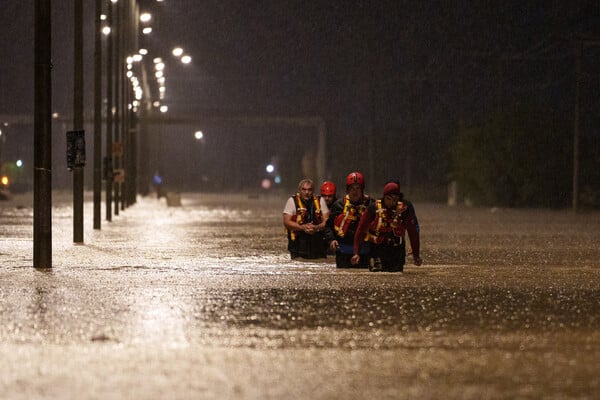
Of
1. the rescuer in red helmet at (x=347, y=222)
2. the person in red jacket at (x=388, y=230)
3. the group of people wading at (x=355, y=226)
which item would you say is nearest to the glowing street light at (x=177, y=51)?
the group of people wading at (x=355, y=226)

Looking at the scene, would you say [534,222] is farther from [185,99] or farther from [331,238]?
[185,99]

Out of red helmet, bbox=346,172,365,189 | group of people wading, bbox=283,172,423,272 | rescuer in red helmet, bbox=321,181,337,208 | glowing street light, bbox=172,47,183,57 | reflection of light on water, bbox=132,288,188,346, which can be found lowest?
reflection of light on water, bbox=132,288,188,346

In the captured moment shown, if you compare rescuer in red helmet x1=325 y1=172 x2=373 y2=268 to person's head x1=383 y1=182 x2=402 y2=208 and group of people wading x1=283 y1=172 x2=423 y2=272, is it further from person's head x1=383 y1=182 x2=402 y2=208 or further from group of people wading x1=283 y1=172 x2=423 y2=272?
person's head x1=383 y1=182 x2=402 y2=208

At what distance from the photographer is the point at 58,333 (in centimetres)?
Result: 1329

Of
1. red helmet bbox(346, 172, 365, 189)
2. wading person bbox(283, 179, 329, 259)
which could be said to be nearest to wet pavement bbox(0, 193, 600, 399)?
wading person bbox(283, 179, 329, 259)

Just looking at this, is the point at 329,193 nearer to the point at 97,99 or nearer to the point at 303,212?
the point at 303,212

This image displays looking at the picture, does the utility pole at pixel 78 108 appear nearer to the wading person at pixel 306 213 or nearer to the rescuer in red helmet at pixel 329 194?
the wading person at pixel 306 213

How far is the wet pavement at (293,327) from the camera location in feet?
33.5

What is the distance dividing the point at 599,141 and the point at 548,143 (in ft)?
11.5

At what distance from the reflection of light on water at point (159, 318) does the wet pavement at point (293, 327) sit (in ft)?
0.07

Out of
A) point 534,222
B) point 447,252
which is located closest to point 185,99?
point 534,222

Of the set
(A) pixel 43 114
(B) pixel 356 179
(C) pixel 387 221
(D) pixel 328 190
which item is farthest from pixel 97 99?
(C) pixel 387 221

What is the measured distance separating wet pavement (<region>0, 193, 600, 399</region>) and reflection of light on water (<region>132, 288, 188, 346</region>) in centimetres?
2

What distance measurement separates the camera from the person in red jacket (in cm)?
2067
